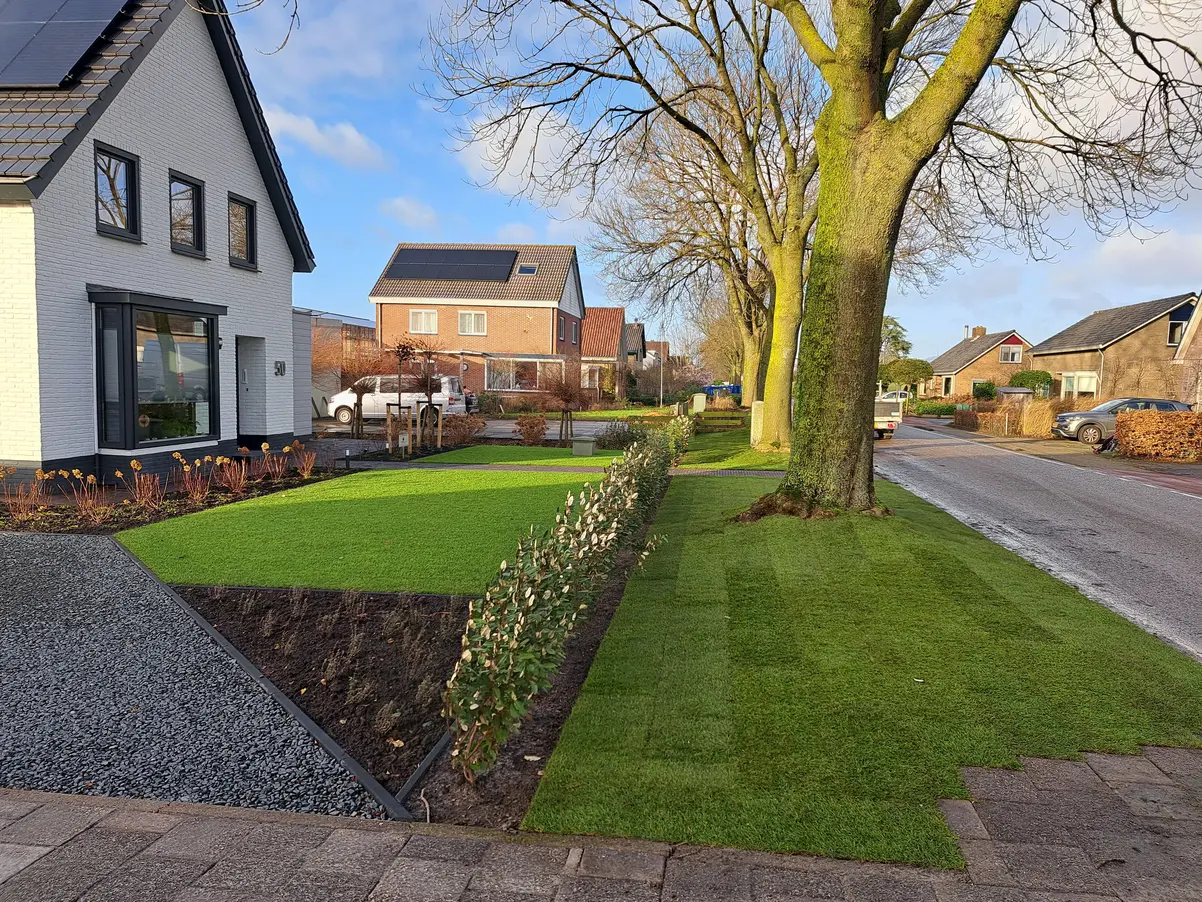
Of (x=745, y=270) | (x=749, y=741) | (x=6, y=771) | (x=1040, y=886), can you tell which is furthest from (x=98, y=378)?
(x=745, y=270)

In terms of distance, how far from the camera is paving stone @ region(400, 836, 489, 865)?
2930 mm

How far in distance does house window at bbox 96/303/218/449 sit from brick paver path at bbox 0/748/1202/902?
1016 cm

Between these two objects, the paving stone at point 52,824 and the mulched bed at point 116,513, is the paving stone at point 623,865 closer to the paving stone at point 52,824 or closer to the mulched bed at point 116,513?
the paving stone at point 52,824

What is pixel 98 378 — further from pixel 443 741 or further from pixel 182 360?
pixel 443 741

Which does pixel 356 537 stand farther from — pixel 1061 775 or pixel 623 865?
pixel 1061 775

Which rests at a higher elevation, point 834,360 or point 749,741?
point 834,360

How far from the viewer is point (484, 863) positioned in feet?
9.49

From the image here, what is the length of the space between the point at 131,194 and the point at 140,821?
41.6ft

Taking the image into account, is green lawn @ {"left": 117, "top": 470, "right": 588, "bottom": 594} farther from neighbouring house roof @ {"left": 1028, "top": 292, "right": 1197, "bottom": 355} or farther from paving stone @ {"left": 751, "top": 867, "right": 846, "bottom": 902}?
neighbouring house roof @ {"left": 1028, "top": 292, "right": 1197, "bottom": 355}

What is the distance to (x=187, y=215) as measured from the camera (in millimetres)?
14562

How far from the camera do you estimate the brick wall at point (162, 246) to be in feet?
37.1

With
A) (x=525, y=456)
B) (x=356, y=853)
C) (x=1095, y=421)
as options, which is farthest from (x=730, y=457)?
(x=356, y=853)

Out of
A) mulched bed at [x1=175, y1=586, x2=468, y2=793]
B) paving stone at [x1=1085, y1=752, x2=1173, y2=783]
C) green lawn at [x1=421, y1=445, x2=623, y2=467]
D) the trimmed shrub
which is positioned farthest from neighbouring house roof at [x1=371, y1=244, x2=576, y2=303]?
paving stone at [x1=1085, y1=752, x2=1173, y2=783]

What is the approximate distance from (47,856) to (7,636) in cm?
329
